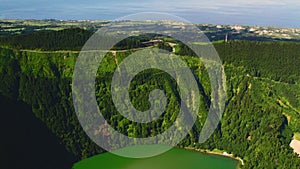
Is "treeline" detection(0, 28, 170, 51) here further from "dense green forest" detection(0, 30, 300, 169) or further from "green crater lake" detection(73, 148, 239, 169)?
"green crater lake" detection(73, 148, 239, 169)

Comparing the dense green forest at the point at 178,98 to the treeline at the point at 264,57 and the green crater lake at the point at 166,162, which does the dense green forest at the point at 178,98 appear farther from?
the green crater lake at the point at 166,162

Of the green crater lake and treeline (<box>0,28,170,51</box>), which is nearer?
the green crater lake

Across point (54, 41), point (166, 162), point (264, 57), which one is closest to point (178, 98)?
point (166, 162)

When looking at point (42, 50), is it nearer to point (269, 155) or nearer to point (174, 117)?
point (174, 117)

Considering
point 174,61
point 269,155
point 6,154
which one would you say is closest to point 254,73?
point 174,61

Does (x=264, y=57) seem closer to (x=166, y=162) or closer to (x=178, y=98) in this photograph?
(x=178, y=98)

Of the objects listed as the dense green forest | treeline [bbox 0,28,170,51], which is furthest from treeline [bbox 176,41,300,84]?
treeline [bbox 0,28,170,51]
